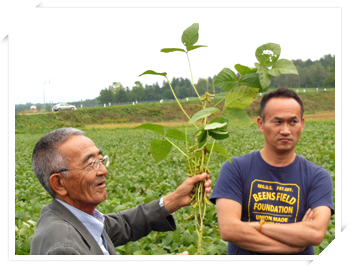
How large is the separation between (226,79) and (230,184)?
1.69 ft

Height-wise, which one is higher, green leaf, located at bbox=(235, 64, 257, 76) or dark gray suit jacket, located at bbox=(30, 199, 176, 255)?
green leaf, located at bbox=(235, 64, 257, 76)

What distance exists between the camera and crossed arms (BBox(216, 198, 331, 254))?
1592 mm

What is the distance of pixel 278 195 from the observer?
1.65 meters

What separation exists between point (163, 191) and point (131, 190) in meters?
0.57

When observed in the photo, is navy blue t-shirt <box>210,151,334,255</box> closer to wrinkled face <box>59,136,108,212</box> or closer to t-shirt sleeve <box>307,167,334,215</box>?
t-shirt sleeve <box>307,167,334,215</box>

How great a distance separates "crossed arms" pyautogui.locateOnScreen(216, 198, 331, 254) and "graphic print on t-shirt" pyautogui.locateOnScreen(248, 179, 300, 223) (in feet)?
0.18

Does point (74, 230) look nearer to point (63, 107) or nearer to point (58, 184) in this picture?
point (58, 184)

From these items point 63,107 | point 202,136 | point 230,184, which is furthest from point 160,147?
point 63,107

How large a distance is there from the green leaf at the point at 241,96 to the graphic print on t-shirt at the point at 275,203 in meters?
0.42

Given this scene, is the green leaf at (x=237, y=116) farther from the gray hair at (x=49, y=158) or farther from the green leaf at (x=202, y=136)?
the gray hair at (x=49, y=158)

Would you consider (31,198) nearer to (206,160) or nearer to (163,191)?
(163,191)

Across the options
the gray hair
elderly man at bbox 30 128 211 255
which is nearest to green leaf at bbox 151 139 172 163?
elderly man at bbox 30 128 211 255

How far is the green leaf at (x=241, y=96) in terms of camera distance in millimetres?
1605
